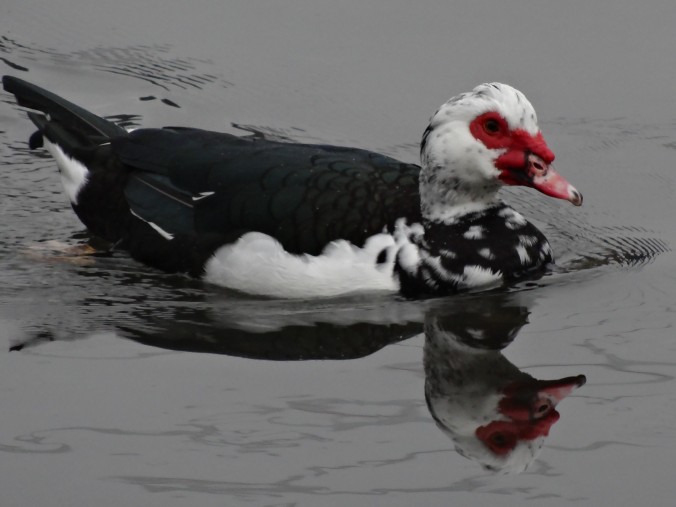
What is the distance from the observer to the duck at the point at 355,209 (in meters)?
7.77

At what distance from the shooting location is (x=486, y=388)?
273 inches

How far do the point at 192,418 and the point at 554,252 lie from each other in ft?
10.2

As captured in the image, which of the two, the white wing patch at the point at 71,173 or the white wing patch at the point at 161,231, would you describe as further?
the white wing patch at the point at 71,173

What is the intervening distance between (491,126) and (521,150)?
20cm

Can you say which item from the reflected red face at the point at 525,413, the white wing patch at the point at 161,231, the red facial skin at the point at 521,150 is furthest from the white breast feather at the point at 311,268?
the reflected red face at the point at 525,413

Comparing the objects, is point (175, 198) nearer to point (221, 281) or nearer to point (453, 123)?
point (221, 281)

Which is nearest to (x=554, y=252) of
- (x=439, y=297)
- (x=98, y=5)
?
(x=439, y=297)

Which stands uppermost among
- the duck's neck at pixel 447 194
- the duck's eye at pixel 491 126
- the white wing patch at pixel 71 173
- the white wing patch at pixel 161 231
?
the duck's eye at pixel 491 126

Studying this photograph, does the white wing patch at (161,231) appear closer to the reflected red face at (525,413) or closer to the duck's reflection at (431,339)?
the duck's reflection at (431,339)

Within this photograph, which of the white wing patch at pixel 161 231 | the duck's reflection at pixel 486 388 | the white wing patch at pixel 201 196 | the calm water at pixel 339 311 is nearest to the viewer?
the calm water at pixel 339 311

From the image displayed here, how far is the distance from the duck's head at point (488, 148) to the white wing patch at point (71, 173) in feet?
7.09

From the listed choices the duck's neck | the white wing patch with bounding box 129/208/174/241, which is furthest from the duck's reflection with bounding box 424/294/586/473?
the white wing patch with bounding box 129/208/174/241

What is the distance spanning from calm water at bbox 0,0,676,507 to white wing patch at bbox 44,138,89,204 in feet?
1.15

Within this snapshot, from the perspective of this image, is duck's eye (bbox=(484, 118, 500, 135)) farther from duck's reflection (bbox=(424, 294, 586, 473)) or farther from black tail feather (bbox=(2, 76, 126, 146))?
black tail feather (bbox=(2, 76, 126, 146))
